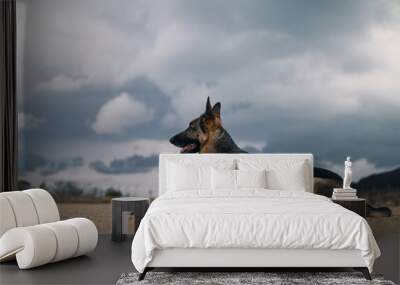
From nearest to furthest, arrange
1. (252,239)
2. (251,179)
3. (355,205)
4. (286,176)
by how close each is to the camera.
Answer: (252,239)
(355,205)
(251,179)
(286,176)

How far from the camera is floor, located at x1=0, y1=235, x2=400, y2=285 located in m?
4.43

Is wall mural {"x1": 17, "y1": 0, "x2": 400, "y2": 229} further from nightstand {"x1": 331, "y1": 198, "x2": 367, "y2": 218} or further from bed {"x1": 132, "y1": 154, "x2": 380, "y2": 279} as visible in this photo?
bed {"x1": 132, "y1": 154, "x2": 380, "y2": 279}

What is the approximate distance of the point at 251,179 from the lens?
6.13 metres

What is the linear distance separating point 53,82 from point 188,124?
1872mm

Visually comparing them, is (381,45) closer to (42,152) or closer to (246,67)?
(246,67)

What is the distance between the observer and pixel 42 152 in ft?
24.7

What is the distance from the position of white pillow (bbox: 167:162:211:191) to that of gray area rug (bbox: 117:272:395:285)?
175 centimetres

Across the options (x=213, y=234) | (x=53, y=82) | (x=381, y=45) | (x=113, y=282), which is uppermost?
(x=381, y=45)

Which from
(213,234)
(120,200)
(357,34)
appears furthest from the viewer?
(357,34)

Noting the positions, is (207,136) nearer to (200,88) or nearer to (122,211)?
(200,88)

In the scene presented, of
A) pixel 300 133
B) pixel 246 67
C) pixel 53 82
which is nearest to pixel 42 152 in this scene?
pixel 53 82

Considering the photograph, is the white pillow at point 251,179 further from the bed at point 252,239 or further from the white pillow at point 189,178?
the bed at point 252,239

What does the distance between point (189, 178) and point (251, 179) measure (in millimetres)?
693

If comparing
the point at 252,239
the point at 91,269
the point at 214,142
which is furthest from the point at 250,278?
the point at 214,142
